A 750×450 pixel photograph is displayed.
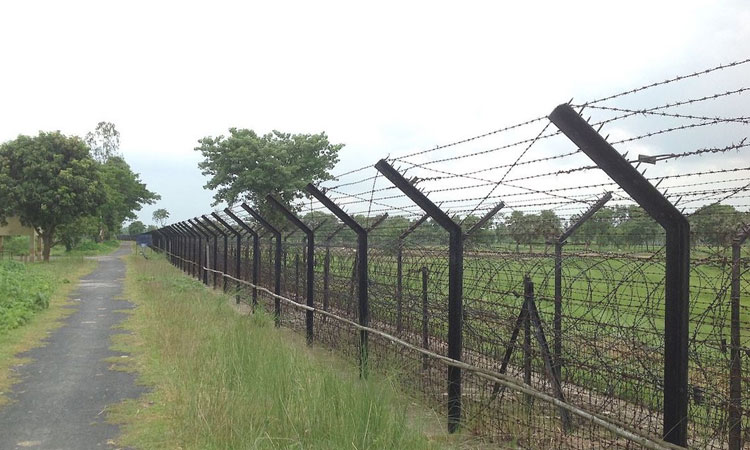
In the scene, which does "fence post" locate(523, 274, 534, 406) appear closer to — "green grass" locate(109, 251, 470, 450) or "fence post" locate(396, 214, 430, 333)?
"green grass" locate(109, 251, 470, 450)

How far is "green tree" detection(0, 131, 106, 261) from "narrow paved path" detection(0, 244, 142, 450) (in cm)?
1769

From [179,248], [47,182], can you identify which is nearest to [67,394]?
[179,248]

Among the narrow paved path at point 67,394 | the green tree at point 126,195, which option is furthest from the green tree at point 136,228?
the narrow paved path at point 67,394

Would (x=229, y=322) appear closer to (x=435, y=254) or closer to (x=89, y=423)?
(x=89, y=423)

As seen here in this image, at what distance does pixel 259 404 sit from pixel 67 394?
2.47 meters

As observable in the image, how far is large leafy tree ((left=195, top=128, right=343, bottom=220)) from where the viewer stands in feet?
84.8

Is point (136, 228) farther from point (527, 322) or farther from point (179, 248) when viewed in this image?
point (527, 322)

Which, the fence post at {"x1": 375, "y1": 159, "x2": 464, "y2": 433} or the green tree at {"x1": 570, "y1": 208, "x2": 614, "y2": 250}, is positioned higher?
the green tree at {"x1": 570, "y1": 208, "x2": 614, "y2": 250}

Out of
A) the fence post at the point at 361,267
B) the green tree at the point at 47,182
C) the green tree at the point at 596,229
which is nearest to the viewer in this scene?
the green tree at the point at 596,229

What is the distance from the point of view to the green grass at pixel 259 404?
3600 millimetres

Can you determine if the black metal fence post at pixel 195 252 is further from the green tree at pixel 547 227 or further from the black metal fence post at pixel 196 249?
the green tree at pixel 547 227

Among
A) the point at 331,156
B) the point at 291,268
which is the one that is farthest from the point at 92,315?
the point at 331,156

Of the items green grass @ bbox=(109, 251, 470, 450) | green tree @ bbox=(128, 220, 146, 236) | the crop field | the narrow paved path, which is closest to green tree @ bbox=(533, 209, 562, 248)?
the crop field

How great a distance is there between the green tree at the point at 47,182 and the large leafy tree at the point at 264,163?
5009mm
